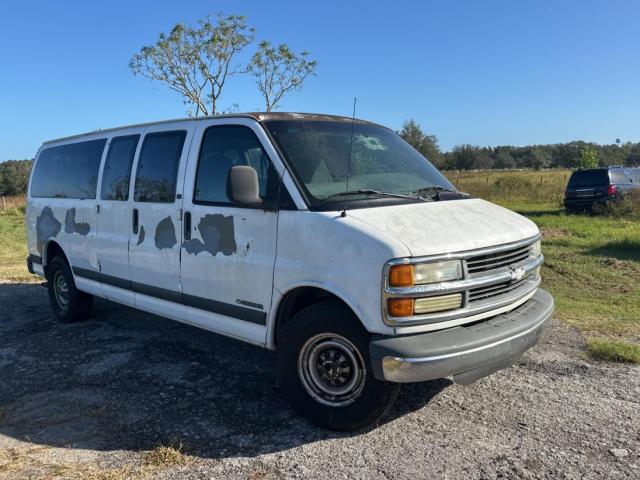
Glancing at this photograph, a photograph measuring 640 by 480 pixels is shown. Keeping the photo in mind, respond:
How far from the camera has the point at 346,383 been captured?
359 cm

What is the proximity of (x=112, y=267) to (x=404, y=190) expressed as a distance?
122 inches

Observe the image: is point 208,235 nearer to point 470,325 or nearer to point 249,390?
point 249,390

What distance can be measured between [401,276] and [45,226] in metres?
5.33

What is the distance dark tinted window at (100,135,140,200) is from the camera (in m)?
5.34

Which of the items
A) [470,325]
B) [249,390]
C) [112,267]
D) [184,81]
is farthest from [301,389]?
[184,81]

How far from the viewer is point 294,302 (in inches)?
154

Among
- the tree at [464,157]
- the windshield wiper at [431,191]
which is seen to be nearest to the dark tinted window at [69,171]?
the windshield wiper at [431,191]

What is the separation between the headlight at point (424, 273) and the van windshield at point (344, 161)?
819 millimetres

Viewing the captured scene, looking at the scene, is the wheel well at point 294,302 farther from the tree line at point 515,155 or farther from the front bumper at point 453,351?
the tree line at point 515,155

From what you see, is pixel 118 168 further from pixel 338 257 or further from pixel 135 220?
pixel 338 257

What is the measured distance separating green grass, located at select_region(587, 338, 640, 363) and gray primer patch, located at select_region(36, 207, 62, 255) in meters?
5.92

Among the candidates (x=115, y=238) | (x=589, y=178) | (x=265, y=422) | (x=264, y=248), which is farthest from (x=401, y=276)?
(x=589, y=178)

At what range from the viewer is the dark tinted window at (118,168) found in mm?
5336

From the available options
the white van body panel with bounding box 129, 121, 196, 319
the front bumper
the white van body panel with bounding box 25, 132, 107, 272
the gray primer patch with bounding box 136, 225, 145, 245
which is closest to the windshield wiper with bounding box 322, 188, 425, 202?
the front bumper
